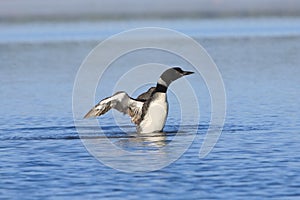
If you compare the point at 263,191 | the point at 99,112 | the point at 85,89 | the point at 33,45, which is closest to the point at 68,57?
the point at 33,45

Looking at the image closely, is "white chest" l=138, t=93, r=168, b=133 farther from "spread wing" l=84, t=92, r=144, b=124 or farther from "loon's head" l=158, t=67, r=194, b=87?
"loon's head" l=158, t=67, r=194, b=87

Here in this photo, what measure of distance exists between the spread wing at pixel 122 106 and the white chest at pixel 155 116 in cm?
17

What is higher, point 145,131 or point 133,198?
point 145,131

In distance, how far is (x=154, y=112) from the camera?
65.1ft

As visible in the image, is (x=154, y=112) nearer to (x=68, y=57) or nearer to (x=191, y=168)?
(x=191, y=168)

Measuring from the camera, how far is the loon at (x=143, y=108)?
65.1 feet

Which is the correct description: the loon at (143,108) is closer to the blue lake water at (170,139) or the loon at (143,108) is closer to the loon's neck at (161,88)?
the loon's neck at (161,88)

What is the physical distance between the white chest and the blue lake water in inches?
18.6

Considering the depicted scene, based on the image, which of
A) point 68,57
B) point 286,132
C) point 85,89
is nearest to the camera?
point 286,132

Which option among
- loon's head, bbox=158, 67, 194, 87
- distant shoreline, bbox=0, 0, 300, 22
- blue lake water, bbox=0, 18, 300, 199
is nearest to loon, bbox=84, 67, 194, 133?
loon's head, bbox=158, 67, 194, 87

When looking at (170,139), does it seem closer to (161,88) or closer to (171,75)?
(161,88)

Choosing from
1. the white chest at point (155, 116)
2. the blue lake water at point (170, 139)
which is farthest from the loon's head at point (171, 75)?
the blue lake water at point (170, 139)

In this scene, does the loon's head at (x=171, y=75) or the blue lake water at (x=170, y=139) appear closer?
the blue lake water at (x=170, y=139)

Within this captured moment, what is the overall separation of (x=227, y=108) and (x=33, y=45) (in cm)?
2592
